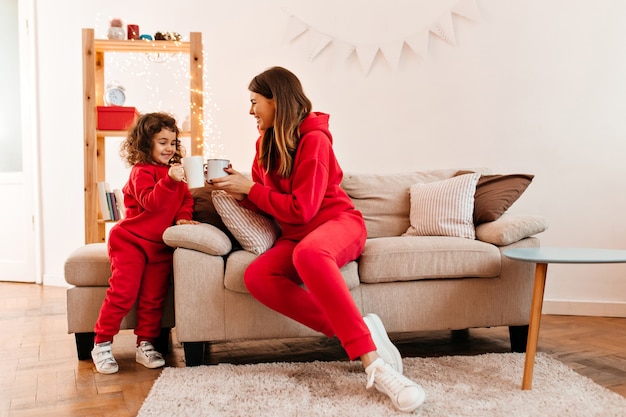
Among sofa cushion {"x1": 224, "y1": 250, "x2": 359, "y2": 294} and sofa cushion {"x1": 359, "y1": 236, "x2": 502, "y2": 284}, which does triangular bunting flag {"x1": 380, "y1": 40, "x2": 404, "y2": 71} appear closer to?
sofa cushion {"x1": 359, "y1": 236, "x2": 502, "y2": 284}

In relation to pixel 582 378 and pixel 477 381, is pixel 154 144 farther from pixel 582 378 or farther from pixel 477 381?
pixel 582 378

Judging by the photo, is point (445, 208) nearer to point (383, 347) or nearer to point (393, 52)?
point (383, 347)

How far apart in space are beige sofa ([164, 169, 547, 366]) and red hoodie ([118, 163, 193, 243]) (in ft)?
0.49

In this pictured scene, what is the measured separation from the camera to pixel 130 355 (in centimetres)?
226

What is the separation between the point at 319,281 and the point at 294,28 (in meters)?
2.18

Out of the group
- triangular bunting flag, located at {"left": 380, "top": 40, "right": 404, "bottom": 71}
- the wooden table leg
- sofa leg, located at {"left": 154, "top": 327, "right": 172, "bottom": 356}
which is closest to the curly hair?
sofa leg, located at {"left": 154, "top": 327, "right": 172, "bottom": 356}

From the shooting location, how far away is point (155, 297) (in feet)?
7.03

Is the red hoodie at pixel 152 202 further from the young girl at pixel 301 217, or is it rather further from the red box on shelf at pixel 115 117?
the red box on shelf at pixel 115 117

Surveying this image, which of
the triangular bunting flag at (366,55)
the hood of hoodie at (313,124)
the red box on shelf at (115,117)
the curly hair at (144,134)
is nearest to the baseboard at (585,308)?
the triangular bunting flag at (366,55)

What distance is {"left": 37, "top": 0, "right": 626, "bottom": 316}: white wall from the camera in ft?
9.93

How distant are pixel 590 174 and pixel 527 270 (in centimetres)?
114

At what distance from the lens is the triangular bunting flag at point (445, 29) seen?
10.7 ft

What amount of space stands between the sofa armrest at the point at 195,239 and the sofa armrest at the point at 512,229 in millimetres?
Result: 1009

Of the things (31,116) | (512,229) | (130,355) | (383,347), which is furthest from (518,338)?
(31,116)
